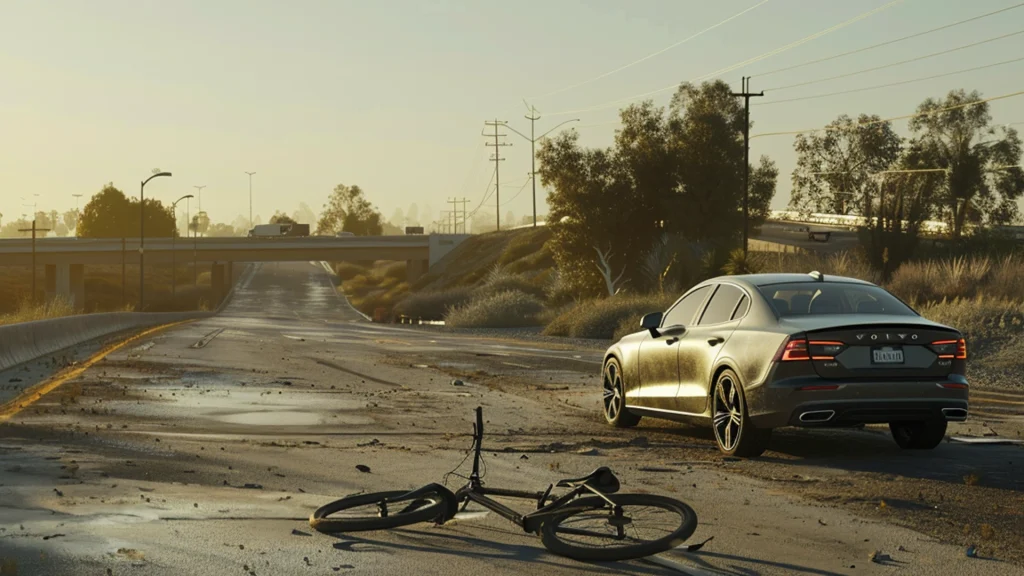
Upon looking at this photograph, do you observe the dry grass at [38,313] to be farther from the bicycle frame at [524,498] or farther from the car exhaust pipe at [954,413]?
the bicycle frame at [524,498]

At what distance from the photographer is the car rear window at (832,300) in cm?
1176

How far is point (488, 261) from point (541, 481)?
119m

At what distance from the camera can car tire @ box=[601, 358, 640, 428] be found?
14.1 metres

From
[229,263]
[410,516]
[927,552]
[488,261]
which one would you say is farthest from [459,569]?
[229,263]

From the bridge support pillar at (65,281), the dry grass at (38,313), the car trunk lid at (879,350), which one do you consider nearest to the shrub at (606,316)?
the dry grass at (38,313)

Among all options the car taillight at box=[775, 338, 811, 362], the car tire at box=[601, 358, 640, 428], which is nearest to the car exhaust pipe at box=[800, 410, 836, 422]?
the car taillight at box=[775, 338, 811, 362]

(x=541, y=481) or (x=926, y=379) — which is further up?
(x=926, y=379)

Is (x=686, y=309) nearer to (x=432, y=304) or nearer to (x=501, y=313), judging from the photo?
(x=501, y=313)

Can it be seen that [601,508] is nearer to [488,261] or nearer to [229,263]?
[488,261]

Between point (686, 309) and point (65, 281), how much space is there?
125184mm

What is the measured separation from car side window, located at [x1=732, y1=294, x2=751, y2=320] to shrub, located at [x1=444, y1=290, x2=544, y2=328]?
49761 millimetres

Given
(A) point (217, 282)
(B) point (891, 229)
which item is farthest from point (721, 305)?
(A) point (217, 282)

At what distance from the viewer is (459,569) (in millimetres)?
7000

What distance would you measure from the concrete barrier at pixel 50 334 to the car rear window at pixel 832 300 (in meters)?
16.0
